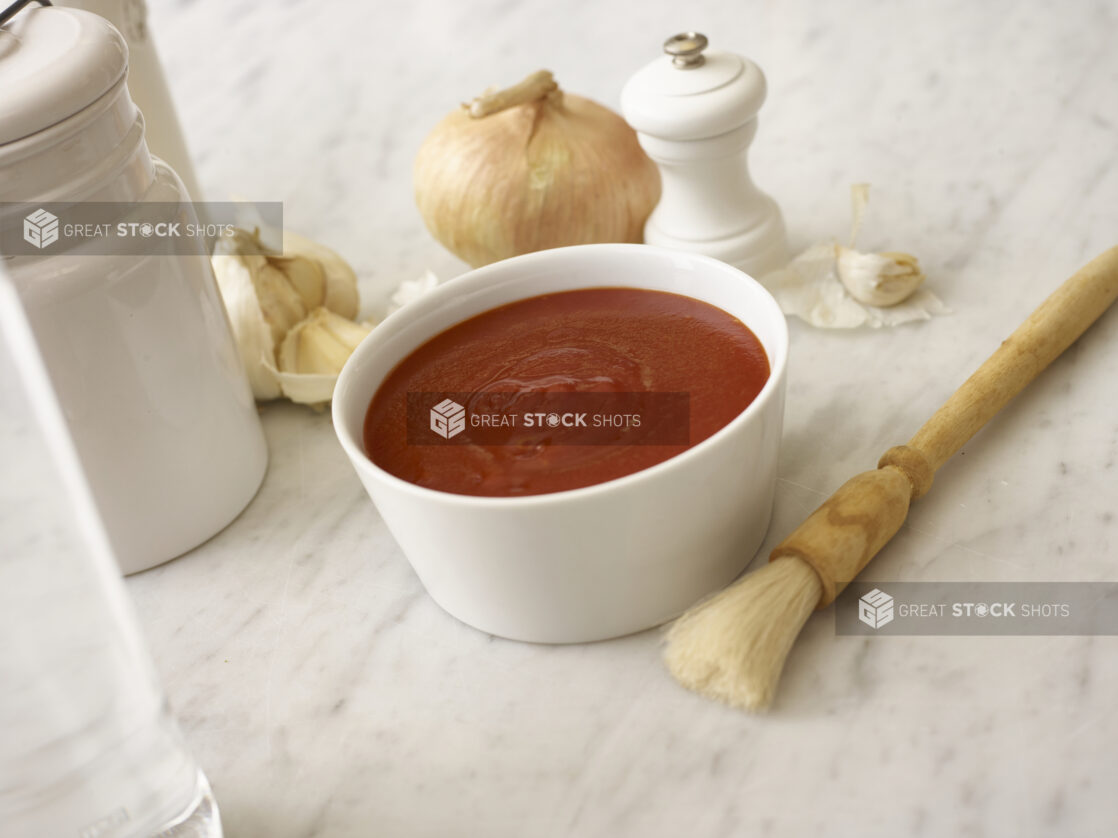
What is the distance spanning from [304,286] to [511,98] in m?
0.28

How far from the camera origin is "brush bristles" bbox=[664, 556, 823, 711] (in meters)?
0.75

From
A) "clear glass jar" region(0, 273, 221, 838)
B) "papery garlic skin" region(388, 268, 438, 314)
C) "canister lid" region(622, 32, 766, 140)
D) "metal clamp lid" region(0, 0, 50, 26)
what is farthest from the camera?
"papery garlic skin" region(388, 268, 438, 314)

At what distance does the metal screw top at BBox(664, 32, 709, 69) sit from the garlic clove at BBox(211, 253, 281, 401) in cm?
45

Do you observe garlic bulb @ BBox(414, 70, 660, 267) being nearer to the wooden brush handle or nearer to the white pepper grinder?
the white pepper grinder

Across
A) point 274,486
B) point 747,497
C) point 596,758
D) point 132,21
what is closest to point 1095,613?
point 747,497

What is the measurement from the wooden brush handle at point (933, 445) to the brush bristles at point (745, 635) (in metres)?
0.02

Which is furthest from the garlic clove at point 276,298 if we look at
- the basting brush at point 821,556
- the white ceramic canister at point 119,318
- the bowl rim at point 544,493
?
the basting brush at point 821,556

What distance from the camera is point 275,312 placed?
1.13 metres

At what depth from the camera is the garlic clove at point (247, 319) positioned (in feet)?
3.64

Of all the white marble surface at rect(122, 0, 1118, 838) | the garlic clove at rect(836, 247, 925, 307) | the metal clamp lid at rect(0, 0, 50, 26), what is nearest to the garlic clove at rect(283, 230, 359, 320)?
the white marble surface at rect(122, 0, 1118, 838)

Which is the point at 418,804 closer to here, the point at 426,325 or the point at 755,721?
the point at 755,721

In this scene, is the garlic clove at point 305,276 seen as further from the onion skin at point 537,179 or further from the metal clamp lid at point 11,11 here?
the metal clamp lid at point 11,11

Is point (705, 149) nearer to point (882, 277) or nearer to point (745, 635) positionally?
point (882, 277)

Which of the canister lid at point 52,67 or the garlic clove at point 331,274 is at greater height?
the canister lid at point 52,67
